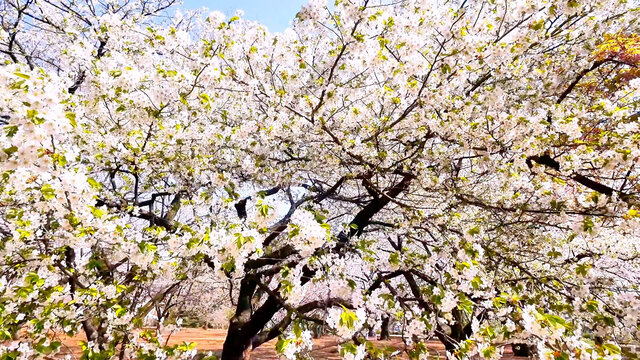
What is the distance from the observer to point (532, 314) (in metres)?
2.14

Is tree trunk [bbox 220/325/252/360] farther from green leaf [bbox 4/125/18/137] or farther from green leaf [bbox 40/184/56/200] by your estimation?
green leaf [bbox 4/125/18/137]

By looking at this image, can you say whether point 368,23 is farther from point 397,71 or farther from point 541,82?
point 541,82

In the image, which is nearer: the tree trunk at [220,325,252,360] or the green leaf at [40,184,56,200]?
the green leaf at [40,184,56,200]

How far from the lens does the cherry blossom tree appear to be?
96.3 inches

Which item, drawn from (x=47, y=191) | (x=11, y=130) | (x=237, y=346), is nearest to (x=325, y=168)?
(x=237, y=346)

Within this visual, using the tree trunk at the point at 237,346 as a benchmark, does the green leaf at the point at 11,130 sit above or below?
above

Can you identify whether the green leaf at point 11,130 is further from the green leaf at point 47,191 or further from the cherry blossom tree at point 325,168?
the green leaf at point 47,191

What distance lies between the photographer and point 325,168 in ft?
19.0

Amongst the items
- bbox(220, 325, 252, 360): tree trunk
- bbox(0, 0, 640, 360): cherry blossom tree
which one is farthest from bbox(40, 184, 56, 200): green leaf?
bbox(220, 325, 252, 360): tree trunk

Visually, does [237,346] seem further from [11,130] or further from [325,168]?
[11,130]

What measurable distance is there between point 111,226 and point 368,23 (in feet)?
9.89

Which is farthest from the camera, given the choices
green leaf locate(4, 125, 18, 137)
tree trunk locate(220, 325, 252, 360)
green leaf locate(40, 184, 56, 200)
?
tree trunk locate(220, 325, 252, 360)

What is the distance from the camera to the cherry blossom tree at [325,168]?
245 cm

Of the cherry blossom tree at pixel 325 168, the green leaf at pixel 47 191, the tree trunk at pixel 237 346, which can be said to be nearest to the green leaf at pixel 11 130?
the cherry blossom tree at pixel 325 168
